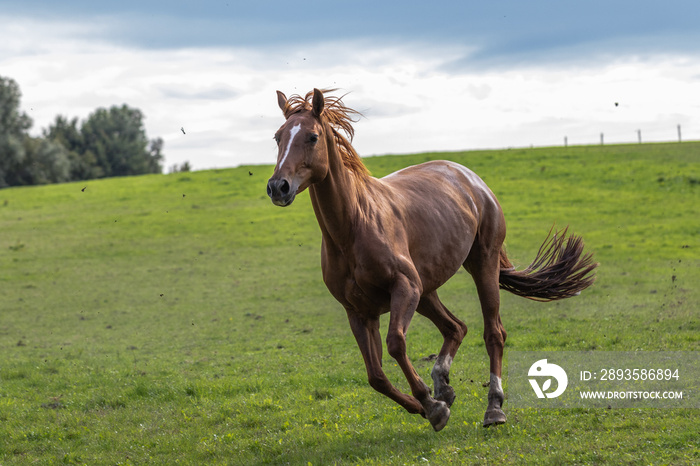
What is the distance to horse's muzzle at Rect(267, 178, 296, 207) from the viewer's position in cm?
537

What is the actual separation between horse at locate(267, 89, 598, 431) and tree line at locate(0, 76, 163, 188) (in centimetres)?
5466

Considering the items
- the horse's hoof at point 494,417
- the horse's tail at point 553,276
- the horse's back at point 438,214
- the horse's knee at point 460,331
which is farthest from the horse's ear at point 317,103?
the horse's tail at point 553,276

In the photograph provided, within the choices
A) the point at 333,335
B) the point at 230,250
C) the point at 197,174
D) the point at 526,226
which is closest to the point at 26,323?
the point at 333,335

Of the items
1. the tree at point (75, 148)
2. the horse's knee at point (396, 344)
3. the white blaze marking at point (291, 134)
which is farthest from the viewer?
the tree at point (75, 148)

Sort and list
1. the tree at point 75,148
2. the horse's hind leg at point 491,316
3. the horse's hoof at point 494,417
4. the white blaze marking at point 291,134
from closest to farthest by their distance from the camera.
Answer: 1. the white blaze marking at point 291,134
2. the horse's hoof at point 494,417
3. the horse's hind leg at point 491,316
4. the tree at point 75,148

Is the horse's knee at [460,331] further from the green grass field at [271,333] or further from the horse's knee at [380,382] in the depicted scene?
the horse's knee at [380,382]

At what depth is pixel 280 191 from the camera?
17.7 ft

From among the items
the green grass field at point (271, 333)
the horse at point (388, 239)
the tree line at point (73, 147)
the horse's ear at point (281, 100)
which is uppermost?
the tree line at point (73, 147)

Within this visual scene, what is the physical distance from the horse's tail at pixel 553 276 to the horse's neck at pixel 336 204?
9.89ft

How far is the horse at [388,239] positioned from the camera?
5.97 m

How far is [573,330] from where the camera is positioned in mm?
11422

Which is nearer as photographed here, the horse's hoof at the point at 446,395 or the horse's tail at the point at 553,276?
the horse's hoof at the point at 446,395

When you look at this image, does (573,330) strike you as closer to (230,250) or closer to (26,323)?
(26,323)

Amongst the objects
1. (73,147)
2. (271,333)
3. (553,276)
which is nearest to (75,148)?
(73,147)
